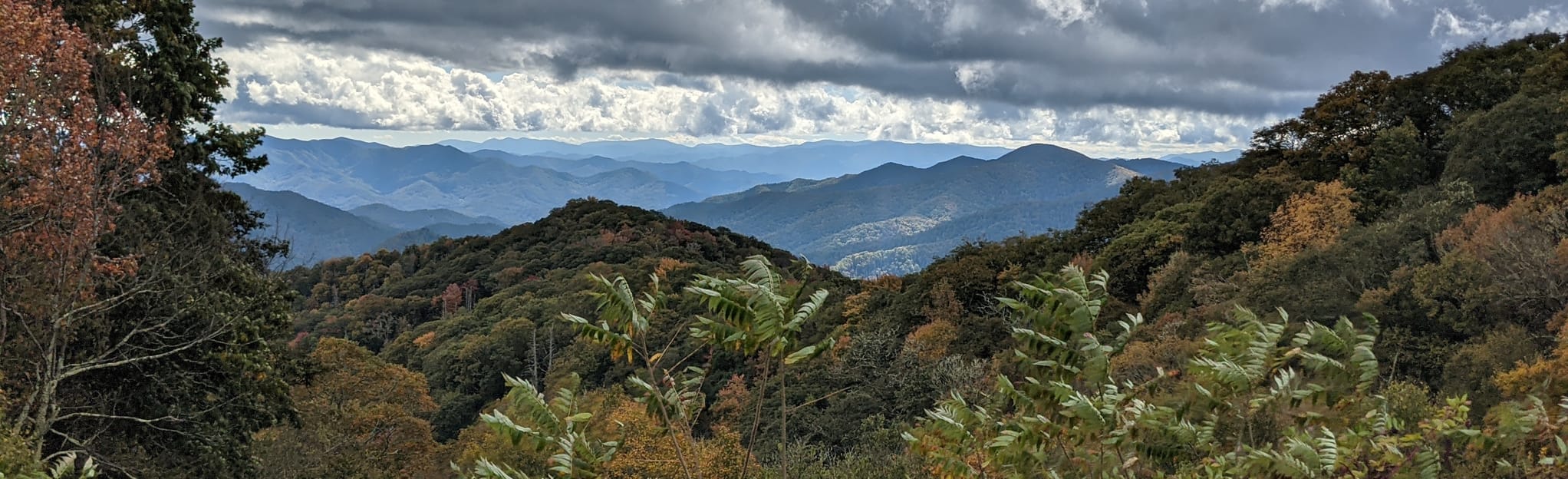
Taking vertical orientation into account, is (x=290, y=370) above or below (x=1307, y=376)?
below

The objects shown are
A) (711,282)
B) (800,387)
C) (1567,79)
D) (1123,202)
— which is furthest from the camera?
(1123,202)

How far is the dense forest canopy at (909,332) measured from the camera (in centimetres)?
458

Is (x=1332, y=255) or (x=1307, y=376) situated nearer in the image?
(x=1307, y=376)

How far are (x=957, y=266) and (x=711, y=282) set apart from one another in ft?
127

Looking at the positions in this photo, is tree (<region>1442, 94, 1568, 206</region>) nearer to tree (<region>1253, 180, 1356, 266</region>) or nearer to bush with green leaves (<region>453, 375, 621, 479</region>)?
tree (<region>1253, 180, 1356, 266</region>)

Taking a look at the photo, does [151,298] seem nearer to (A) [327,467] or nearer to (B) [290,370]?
(B) [290,370]

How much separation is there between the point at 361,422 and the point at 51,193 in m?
20.7

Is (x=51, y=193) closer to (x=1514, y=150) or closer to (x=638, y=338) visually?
(x=638, y=338)

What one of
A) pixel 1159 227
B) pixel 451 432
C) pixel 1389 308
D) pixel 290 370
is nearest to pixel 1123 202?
pixel 1159 227

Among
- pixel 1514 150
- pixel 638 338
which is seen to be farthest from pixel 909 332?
pixel 638 338

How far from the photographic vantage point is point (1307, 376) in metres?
5.77

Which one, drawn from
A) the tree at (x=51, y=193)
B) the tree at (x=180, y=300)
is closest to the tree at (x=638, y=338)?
the tree at (x=51, y=193)

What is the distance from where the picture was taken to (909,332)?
39.3 metres

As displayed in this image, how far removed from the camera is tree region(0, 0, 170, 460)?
971 centimetres
